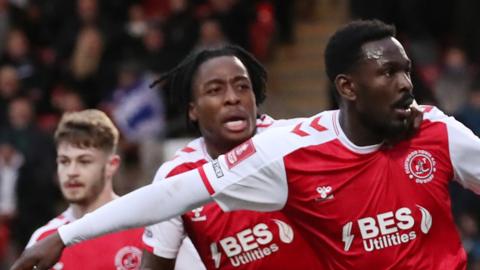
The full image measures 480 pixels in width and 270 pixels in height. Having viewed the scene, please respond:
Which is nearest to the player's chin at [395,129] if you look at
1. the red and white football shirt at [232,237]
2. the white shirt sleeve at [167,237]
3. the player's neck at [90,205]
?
the red and white football shirt at [232,237]

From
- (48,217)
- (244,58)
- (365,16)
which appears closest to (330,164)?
(244,58)

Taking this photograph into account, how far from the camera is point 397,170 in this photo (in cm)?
584

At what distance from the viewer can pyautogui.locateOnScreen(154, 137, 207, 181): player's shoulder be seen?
6520mm

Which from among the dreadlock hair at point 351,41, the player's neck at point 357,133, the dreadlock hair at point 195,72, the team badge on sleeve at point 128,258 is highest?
the dreadlock hair at point 195,72

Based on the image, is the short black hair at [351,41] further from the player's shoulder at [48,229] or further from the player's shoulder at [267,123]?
the player's shoulder at [48,229]

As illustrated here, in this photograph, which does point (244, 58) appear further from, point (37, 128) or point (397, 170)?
point (37, 128)

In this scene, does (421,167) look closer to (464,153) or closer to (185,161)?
(464,153)

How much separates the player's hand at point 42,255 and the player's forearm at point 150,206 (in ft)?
0.33

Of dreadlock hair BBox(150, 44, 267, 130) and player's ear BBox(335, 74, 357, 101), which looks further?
dreadlock hair BBox(150, 44, 267, 130)

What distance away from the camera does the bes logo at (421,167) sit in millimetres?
5816

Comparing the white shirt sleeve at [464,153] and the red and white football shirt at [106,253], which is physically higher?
the red and white football shirt at [106,253]

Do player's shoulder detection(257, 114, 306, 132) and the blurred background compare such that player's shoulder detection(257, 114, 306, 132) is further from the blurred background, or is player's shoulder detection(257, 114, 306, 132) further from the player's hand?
the blurred background

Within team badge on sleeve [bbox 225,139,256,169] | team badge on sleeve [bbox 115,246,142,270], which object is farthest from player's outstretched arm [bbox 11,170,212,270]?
team badge on sleeve [bbox 115,246,142,270]

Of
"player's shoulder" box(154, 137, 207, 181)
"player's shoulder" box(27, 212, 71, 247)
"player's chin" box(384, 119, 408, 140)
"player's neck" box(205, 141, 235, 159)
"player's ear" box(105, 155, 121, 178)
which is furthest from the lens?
"player's ear" box(105, 155, 121, 178)
